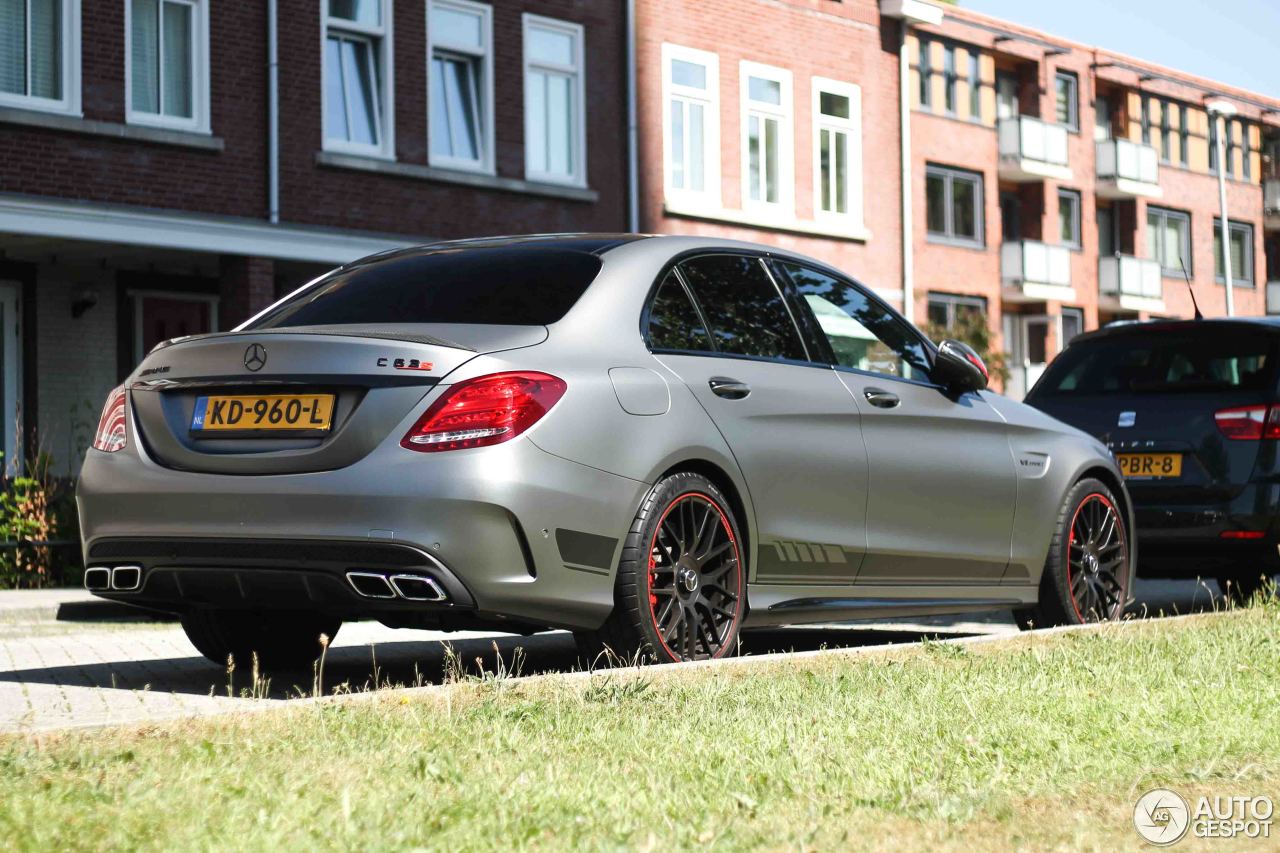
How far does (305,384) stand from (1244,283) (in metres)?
47.7

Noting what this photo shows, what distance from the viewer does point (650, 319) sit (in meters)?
6.71

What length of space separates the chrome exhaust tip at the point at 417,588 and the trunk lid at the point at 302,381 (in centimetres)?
41

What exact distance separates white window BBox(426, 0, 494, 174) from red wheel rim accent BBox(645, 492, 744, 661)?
16183 mm

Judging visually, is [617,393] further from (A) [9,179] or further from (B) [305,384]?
(A) [9,179]

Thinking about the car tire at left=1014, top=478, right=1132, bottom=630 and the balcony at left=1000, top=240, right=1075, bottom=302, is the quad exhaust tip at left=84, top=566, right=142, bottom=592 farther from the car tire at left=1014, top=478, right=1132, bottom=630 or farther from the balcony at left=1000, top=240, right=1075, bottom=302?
the balcony at left=1000, top=240, right=1075, bottom=302

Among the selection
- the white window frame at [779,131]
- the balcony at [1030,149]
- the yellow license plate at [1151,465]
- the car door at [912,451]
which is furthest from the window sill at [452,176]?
the balcony at [1030,149]

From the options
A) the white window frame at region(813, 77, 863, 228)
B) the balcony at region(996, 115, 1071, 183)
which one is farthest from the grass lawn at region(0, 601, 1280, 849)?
the balcony at region(996, 115, 1071, 183)

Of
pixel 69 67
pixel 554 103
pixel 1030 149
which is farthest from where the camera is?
pixel 1030 149

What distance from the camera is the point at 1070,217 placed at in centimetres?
4350

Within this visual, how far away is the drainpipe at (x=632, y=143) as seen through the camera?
2464 cm

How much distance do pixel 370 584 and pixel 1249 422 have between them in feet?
18.8

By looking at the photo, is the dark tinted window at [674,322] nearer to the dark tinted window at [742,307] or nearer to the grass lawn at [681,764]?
the dark tinted window at [742,307]

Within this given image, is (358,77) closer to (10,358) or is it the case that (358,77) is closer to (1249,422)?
(10,358)

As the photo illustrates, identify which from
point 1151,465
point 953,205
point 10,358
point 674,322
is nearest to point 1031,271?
point 953,205
